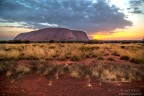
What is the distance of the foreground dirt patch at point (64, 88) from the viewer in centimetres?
611

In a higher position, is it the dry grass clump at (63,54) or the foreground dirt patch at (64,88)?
the dry grass clump at (63,54)

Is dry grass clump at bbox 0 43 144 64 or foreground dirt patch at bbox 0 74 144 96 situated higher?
dry grass clump at bbox 0 43 144 64

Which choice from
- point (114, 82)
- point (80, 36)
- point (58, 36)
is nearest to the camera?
point (114, 82)

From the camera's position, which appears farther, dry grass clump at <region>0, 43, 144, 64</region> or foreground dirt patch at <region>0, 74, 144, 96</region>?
dry grass clump at <region>0, 43, 144, 64</region>

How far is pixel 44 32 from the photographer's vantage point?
13100 cm

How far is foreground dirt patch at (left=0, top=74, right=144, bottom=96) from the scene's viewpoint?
6.11m

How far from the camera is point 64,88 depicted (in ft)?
21.7

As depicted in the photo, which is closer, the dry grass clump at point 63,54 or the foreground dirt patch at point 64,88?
the foreground dirt patch at point 64,88

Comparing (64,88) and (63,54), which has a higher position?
(63,54)

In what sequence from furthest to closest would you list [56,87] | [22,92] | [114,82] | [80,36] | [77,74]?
[80,36] < [77,74] < [114,82] < [56,87] < [22,92]

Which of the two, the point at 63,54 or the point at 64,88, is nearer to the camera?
the point at 64,88

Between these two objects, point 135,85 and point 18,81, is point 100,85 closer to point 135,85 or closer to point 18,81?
point 135,85

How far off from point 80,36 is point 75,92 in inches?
5716

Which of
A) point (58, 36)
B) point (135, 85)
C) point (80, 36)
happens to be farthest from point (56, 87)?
point (80, 36)
